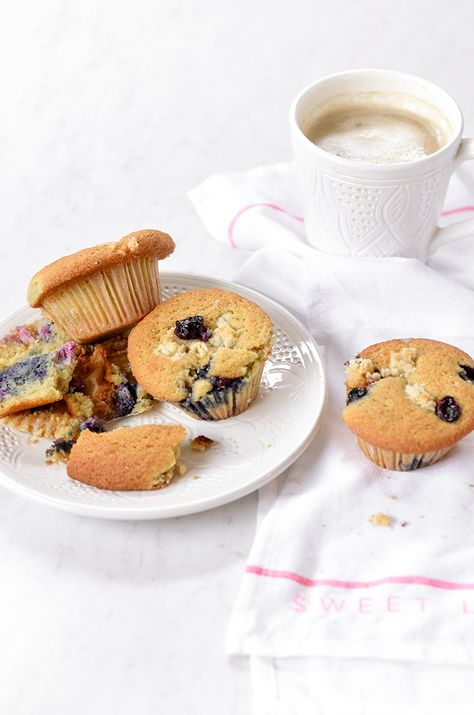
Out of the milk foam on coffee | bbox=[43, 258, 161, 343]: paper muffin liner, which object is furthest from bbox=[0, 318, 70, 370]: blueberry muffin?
the milk foam on coffee

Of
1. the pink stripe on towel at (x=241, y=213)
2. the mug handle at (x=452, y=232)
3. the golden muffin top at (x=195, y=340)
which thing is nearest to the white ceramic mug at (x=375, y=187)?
the mug handle at (x=452, y=232)

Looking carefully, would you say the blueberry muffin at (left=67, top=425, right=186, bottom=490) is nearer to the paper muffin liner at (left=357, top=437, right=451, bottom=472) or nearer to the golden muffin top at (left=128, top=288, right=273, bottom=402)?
the golden muffin top at (left=128, top=288, right=273, bottom=402)

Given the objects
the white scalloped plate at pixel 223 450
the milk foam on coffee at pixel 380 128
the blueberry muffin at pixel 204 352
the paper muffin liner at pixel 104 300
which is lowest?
the white scalloped plate at pixel 223 450

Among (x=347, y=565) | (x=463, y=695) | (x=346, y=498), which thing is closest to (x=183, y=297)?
(x=346, y=498)

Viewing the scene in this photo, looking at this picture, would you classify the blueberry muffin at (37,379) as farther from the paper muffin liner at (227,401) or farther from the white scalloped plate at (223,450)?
the paper muffin liner at (227,401)

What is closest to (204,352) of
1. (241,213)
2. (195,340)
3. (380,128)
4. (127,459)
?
(195,340)

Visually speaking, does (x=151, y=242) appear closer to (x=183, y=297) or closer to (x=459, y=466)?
(x=183, y=297)

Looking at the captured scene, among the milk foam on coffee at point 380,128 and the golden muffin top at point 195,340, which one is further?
the milk foam on coffee at point 380,128

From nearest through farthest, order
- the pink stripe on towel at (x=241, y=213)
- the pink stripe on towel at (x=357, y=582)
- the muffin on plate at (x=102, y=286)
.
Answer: the pink stripe on towel at (x=357, y=582) → the muffin on plate at (x=102, y=286) → the pink stripe on towel at (x=241, y=213)
